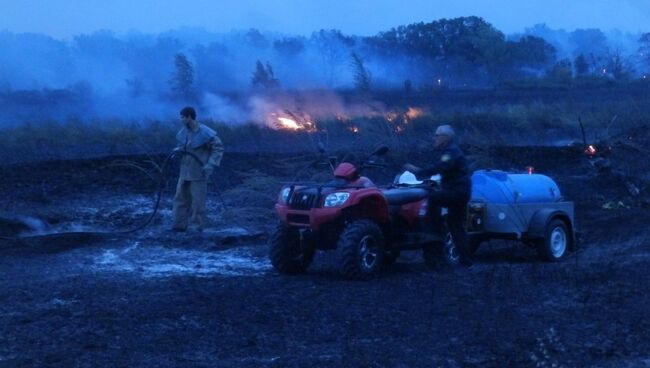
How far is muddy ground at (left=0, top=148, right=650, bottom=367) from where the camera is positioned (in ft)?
26.7

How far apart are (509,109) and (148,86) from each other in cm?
1336

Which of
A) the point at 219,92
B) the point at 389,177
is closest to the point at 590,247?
the point at 389,177

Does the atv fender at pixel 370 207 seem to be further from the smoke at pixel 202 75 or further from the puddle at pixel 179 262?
the smoke at pixel 202 75

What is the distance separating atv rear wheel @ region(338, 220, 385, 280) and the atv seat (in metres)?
0.57

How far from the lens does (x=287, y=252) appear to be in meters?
12.0

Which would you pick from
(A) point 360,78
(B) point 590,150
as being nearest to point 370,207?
(B) point 590,150

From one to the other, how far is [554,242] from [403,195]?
2.85 meters

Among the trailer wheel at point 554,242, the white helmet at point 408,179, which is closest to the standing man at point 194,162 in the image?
the white helmet at point 408,179

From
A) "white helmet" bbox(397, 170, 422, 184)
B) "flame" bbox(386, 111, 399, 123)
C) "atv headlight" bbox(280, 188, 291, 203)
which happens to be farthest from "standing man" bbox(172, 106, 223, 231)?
"flame" bbox(386, 111, 399, 123)

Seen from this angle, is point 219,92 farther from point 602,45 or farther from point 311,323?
point 602,45

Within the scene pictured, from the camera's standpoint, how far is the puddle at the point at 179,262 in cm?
1232

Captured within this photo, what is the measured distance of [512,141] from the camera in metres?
28.8

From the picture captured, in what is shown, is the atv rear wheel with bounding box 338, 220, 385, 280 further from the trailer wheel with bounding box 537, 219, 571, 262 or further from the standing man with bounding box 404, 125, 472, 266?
the trailer wheel with bounding box 537, 219, 571, 262

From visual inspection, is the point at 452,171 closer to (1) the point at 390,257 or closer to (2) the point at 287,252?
(1) the point at 390,257
